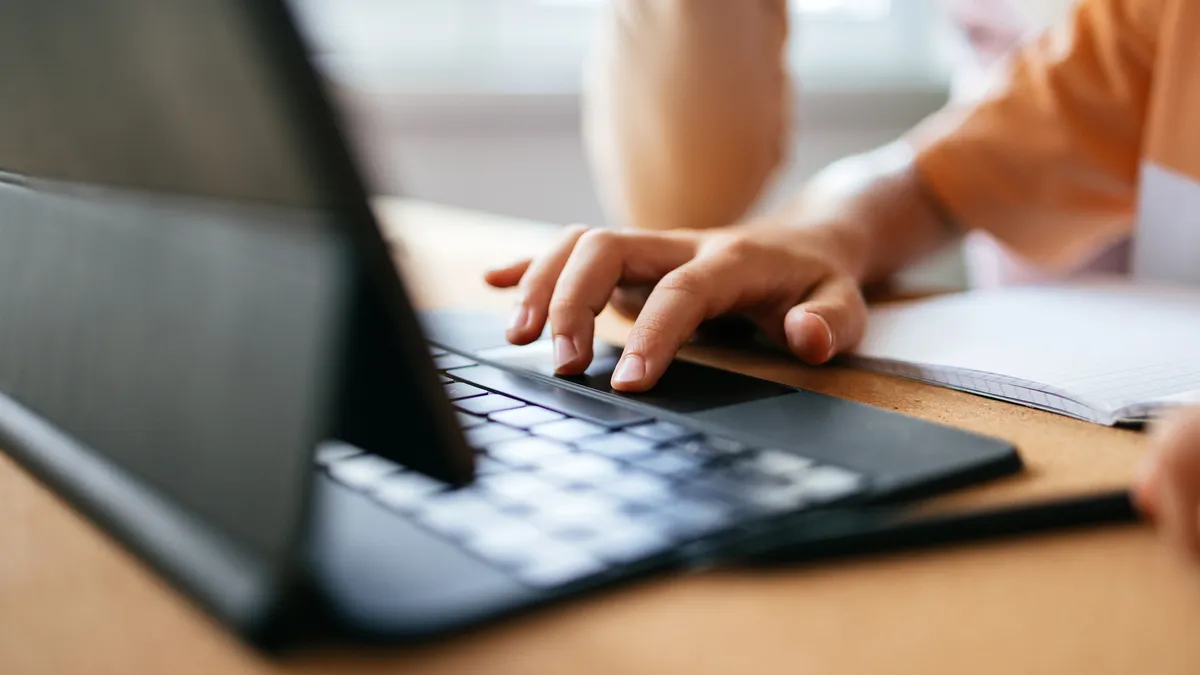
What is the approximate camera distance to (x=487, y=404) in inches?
16.5

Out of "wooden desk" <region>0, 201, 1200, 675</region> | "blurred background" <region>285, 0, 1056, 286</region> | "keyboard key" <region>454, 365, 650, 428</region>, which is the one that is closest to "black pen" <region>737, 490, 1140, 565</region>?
"wooden desk" <region>0, 201, 1200, 675</region>

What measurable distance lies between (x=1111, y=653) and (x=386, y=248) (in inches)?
7.7

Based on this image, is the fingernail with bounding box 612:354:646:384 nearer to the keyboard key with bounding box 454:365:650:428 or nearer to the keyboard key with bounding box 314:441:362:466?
the keyboard key with bounding box 454:365:650:428

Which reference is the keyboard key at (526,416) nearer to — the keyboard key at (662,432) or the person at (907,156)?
the keyboard key at (662,432)

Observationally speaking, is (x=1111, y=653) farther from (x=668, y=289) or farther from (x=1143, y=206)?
(x=1143, y=206)

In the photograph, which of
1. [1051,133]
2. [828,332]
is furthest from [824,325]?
[1051,133]

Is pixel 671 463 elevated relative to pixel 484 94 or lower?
lower

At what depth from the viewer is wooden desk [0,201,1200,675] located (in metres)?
0.23

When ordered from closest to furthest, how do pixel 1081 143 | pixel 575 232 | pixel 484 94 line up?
1. pixel 575 232
2. pixel 1081 143
3. pixel 484 94

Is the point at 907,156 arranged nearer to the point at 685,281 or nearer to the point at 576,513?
the point at 685,281

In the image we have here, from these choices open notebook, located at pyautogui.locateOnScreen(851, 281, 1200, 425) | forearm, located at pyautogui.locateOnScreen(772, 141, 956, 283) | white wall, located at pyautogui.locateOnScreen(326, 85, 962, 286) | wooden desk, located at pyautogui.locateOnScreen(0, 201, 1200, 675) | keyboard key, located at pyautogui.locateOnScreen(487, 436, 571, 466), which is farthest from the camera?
white wall, located at pyautogui.locateOnScreen(326, 85, 962, 286)

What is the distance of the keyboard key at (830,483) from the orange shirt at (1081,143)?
0.62 metres

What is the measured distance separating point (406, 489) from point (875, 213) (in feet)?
1.90

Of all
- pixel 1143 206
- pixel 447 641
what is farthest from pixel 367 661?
pixel 1143 206
